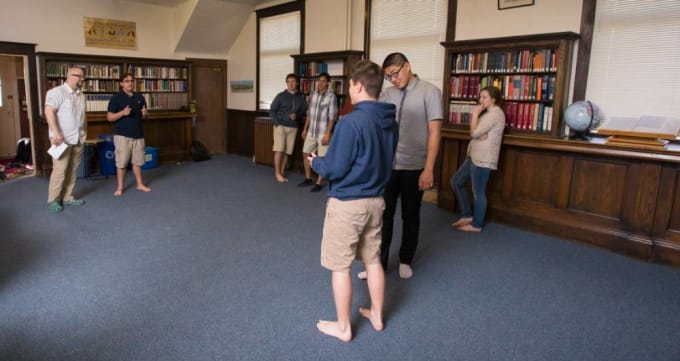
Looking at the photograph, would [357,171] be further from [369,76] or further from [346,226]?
[369,76]

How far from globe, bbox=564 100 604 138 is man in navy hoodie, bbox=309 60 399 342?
8.95 feet

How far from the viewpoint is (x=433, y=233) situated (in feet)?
14.5

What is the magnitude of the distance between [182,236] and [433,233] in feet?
7.61

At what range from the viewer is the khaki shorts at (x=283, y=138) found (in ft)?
22.4

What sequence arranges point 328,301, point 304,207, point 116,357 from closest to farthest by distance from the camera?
point 116,357, point 328,301, point 304,207

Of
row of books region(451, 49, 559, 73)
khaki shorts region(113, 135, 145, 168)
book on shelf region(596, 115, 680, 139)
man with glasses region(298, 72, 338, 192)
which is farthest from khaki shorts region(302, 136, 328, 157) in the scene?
book on shelf region(596, 115, 680, 139)

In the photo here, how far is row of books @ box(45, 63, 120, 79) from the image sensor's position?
7.09 m

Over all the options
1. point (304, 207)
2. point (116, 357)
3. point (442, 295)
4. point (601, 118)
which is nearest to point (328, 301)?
point (442, 295)

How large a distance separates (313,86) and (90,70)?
3.67 metres

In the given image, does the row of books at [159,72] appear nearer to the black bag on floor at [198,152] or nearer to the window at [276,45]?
the black bag on floor at [198,152]

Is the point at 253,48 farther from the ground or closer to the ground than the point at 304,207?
farther from the ground

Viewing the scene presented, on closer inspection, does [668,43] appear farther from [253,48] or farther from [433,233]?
[253,48]

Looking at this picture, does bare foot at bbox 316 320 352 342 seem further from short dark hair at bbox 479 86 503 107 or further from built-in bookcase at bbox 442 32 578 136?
built-in bookcase at bbox 442 32 578 136

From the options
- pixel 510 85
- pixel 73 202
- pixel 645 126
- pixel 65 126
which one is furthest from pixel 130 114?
pixel 645 126
